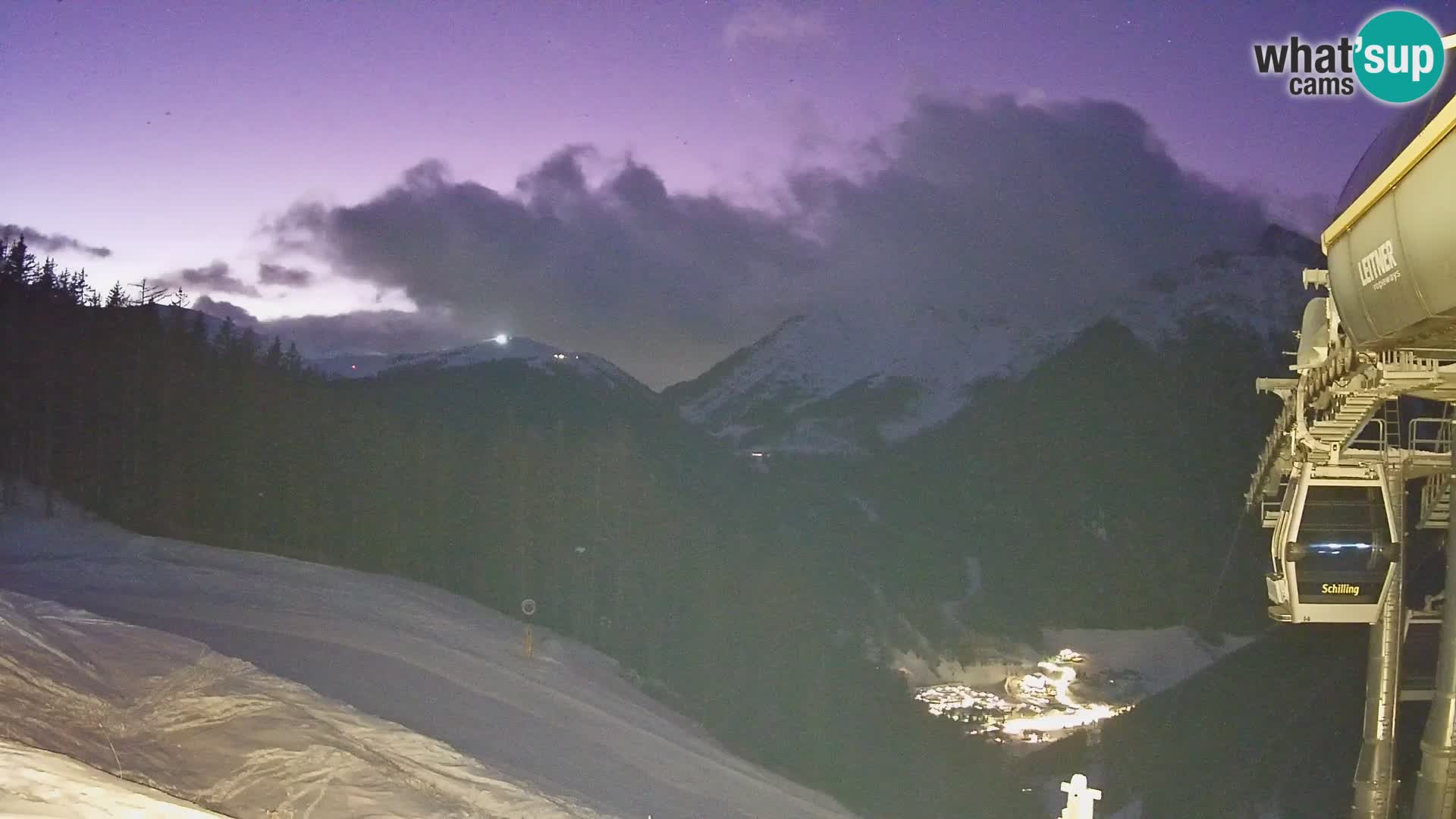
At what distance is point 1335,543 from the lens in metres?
14.6

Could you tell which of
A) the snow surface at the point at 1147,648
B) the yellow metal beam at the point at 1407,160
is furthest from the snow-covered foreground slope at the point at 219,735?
the snow surface at the point at 1147,648

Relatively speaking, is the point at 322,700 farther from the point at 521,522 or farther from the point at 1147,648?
the point at 1147,648

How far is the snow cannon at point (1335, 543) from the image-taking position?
14648mm

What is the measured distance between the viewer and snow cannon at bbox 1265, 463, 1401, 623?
14648mm

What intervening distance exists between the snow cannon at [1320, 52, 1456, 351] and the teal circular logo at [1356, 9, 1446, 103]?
12cm

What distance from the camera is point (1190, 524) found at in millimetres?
108938

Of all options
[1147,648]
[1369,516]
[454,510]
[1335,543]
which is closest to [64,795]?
[1335,543]

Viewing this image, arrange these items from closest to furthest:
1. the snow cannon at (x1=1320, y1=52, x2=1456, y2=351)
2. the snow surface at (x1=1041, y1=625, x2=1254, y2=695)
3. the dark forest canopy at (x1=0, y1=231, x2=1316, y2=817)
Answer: the snow cannon at (x1=1320, y1=52, x2=1456, y2=351) < the dark forest canopy at (x1=0, y1=231, x2=1316, y2=817) < the snow surface at (x1=1041, y1=625, x2=1254, y2=695)

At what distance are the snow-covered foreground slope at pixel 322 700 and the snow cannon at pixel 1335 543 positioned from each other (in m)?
8.49

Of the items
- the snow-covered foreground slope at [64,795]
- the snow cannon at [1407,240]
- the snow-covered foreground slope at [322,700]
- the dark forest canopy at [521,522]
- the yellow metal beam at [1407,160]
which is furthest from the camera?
the dark forest canopy at [521,522]

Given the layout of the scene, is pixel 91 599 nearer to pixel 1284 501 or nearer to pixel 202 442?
pixel 1284 501

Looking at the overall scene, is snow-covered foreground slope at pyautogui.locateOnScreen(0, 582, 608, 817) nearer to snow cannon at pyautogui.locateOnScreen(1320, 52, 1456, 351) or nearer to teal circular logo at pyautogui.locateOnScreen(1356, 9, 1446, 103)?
snow cannon at pyautogui.locateOnScreen(1320, 52, 1456, 351)

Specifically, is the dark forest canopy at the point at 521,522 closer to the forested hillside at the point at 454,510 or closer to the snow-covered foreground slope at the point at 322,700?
the forested hillside at the point at 454,510

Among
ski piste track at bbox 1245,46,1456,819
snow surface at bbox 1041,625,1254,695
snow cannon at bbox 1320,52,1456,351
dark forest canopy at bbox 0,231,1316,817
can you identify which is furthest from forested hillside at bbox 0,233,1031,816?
snow cannon at bbox 1320,52,1456,351
